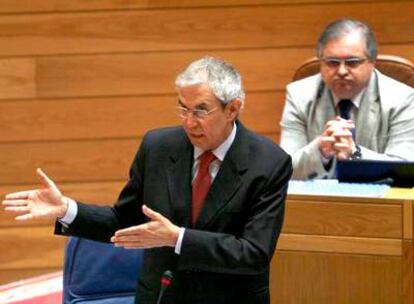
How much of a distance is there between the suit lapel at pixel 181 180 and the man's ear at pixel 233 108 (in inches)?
5.5

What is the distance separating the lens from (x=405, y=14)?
3770mm

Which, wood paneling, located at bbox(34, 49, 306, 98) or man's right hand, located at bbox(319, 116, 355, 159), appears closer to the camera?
man's right hand, located at bbox(319, 116, 355, 159)

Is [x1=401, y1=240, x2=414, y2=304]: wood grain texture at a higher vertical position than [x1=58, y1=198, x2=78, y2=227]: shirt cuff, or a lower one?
lower

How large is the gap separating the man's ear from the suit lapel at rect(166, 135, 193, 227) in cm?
14

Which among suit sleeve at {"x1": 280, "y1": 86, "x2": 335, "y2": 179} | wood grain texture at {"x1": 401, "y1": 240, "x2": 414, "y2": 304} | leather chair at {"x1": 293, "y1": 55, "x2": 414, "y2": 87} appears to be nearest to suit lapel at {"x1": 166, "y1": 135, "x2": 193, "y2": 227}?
wood grain texture at {"x1": 401, "y1": 240, "x2": 414, "y2": 304}

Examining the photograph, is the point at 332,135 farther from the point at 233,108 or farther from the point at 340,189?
the point at 233,108

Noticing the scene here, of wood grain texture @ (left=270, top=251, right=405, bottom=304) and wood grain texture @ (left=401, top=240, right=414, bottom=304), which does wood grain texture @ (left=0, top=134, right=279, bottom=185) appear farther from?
wood grain texture @ (left=401, top=240, right=414, bottom=304)

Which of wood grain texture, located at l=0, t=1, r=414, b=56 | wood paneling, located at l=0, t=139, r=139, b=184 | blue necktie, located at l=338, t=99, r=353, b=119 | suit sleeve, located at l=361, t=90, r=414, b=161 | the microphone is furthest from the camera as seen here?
wood paneling, located at l=0, t=139, r=139, b=184

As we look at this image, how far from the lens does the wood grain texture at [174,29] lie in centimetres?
381

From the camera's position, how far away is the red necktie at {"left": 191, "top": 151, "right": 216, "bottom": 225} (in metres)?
2.17

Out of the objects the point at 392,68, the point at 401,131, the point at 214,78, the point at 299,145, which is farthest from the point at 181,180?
the point at 392,68

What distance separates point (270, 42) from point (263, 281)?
72.3 inches

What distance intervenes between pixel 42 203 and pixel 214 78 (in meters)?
0.53

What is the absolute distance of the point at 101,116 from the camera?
392cm
